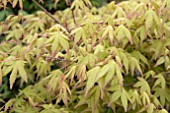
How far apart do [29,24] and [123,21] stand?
32.7 inches

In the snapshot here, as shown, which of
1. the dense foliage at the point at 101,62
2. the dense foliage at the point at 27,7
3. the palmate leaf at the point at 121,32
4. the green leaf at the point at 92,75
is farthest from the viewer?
the dense foliage at the point at 27,7

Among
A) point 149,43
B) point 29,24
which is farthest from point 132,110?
point 29,24

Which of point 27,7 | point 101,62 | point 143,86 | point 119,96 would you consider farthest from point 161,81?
point 27,7

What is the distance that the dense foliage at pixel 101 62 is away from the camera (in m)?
1.72

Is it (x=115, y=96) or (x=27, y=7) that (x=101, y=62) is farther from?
(x=27, y=7)

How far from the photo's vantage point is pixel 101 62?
5.42ft

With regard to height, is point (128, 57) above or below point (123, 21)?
below

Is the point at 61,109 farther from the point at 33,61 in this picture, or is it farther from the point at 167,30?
the point at 167,30

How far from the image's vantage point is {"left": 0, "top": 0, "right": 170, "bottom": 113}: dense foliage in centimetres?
172

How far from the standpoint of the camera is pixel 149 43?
7.06 feet

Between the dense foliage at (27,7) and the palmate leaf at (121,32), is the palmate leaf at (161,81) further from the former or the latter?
the dense foliage at (27,7)

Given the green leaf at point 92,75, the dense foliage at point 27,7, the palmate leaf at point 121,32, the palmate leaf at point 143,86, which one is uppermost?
the dense foliage at point 27,7

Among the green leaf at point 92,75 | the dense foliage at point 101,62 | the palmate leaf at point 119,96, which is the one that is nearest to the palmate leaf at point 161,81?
the dense foliage at point 101,62

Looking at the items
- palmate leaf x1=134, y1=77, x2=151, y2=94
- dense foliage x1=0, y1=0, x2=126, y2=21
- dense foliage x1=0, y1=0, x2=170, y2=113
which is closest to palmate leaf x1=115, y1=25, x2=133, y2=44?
dense foliage x1=0, y1=0, x2=170, y2=113
